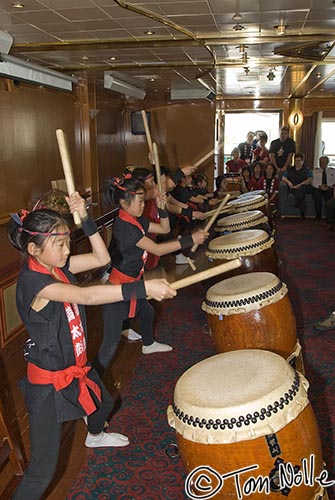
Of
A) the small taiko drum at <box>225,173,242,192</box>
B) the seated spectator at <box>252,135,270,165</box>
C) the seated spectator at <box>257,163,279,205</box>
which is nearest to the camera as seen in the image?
the seated spectator at <box>257,163,279,205</box>

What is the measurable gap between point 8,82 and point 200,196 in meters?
2.58

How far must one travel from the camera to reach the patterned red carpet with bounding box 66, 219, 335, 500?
7.68ft

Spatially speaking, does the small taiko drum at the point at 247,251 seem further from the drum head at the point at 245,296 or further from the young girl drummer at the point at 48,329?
the young girl drummer at the point at 48,329

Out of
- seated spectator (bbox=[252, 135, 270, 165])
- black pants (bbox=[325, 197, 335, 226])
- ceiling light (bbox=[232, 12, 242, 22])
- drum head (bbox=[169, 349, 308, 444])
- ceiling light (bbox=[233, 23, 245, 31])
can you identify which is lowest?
black pants (bbox=[325, 197, 335, 226])

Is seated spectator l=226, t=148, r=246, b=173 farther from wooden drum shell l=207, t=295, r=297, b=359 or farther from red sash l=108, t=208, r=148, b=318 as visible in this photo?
wooden drum shell l=207, t=295, r=297, b=359

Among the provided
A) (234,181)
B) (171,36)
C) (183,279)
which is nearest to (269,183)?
(234,181)

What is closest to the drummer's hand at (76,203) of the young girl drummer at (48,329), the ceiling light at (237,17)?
the young girl drummer at (48,329)

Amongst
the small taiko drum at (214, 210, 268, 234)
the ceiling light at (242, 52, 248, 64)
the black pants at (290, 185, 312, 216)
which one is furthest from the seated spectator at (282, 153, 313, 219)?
the small taiko drum at (214, 210, 268, 234)

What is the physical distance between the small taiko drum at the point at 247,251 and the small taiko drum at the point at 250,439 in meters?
1.65

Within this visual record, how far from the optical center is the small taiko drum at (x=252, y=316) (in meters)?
2.54

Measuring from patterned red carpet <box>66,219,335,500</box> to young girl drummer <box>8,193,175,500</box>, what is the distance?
1.66 feet

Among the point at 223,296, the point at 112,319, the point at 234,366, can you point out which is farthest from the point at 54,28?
the point at 234,366

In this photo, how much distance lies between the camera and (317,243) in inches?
288

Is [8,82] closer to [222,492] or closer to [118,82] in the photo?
[118,82]
